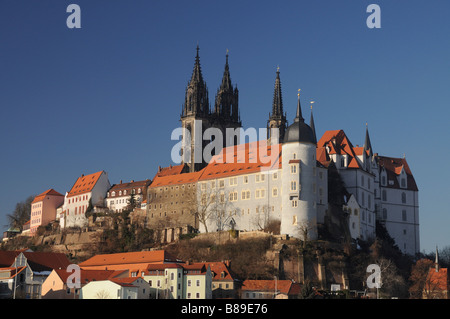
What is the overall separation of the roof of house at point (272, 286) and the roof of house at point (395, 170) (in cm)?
2985

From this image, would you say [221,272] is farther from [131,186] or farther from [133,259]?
[131,186]

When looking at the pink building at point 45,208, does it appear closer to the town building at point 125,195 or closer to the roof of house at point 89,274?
the town building at point 125,195

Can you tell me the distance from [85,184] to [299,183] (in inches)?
1934

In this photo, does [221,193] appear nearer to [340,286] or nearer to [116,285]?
[340,286]

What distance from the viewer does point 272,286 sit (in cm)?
9319

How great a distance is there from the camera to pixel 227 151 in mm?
124562

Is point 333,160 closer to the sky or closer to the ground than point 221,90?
closer to the ground

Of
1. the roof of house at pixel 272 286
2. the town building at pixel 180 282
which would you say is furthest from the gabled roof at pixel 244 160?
the town building at pixel 180 282

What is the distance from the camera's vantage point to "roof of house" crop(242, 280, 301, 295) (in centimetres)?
9208

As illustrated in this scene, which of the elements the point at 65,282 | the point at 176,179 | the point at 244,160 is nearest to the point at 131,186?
the point at 176,179

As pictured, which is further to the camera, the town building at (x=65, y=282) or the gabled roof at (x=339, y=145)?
the gabled roof at (x=339, y=145)

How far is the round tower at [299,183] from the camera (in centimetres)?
10312
